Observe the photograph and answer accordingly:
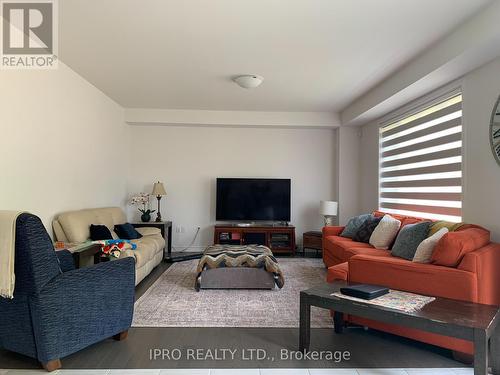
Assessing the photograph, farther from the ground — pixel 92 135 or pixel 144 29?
pixel 144 29

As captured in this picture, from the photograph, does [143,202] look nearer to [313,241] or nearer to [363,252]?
[313,241]

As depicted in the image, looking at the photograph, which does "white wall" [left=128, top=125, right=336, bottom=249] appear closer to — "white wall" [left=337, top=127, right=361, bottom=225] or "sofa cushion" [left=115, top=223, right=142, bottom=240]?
"white wall" [left=337, top=127, right=361, bottom=225]

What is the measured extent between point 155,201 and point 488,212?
5.04 meters

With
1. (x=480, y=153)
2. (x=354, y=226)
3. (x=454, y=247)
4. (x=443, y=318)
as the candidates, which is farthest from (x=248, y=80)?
(x=443, y=318)

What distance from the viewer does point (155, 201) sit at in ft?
19.8

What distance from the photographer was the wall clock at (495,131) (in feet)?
8.93

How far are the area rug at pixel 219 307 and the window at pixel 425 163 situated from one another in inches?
64.1

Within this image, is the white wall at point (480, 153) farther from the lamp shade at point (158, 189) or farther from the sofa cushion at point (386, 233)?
the lamp shade at point (158, 189)

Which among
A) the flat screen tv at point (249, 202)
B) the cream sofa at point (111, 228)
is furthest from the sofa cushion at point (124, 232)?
the flat screen tv at point (249, 202)

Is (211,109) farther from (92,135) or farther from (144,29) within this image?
(144,29)

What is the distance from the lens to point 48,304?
1.92 metres

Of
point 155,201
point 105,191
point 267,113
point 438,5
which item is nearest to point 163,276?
point 105,191

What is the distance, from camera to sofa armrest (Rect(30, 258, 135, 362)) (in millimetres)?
→ 1934

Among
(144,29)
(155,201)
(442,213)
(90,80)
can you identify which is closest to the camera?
(144,29)
